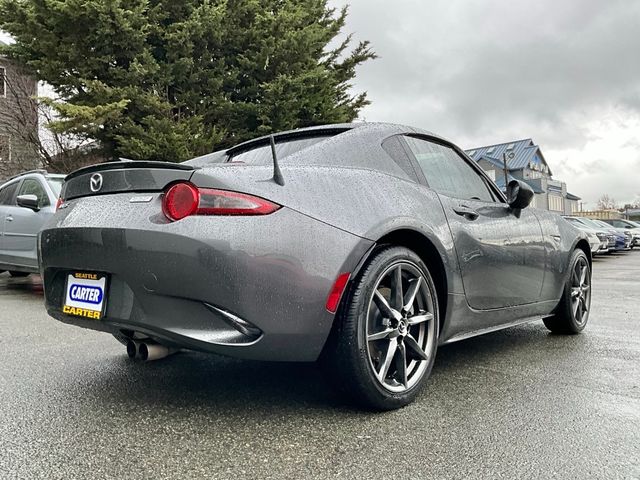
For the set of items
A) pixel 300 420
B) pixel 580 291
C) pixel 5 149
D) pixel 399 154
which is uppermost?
pixel 5 149

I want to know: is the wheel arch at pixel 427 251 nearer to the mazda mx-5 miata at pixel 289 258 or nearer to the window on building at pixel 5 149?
A: the mazda mx-5 miata at pixel 289 258

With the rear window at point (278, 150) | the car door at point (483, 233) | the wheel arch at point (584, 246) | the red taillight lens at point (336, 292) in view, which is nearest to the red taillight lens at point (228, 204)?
the red taillight lens at point (336, 292)

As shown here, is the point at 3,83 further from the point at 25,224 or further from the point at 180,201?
the point at 180,201

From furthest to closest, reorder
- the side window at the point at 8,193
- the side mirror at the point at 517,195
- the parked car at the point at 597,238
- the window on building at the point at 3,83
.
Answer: the window on building at the point at 3,83, the parked car at the point at 597,238, the side window at the point at 8,193, the side mirror at the point at 517,195

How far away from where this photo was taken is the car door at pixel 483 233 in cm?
306

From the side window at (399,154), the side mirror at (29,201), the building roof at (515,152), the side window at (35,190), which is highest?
the building roof at (515,152)

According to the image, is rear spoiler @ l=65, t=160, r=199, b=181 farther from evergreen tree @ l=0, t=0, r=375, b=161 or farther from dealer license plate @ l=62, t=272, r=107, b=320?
evergreen tree @ l=0, t=0, r=375, b=161

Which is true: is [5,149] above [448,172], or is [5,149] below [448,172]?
above

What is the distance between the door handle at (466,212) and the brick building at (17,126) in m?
16.5

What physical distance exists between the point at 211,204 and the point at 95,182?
2.42 feet

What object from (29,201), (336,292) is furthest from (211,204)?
(29,201)

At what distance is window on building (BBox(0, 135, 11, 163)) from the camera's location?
1662 centimetres

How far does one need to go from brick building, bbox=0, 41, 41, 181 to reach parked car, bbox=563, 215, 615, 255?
55.0 feet

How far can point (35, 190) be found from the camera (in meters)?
6.99
